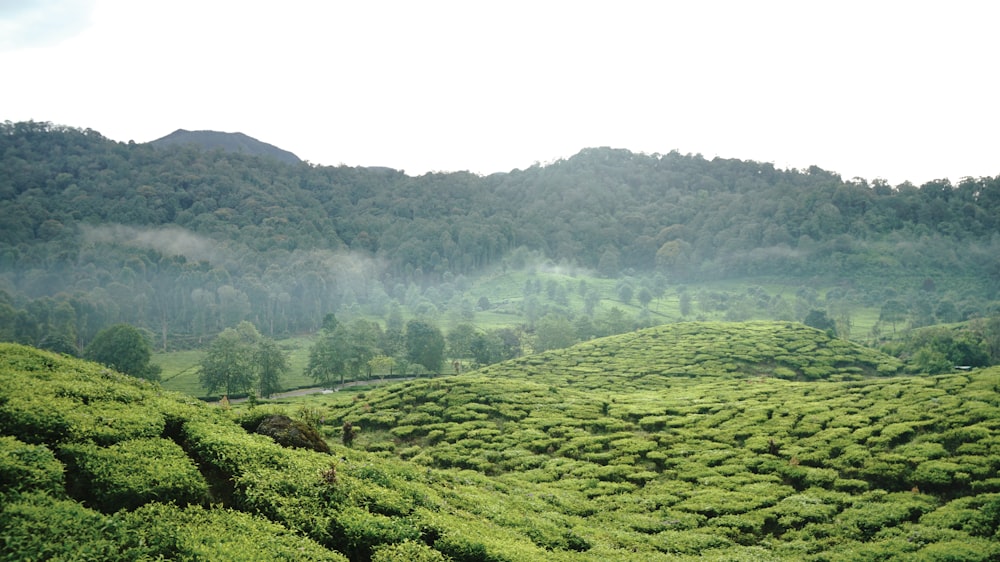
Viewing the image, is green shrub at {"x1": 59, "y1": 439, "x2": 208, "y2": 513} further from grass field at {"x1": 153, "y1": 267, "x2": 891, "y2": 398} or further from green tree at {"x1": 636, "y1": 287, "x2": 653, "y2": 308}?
green tree at {"x1": 636, "y1": 287, "x2": 653, "y2": 308}

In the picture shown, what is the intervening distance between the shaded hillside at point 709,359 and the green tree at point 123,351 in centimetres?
5130

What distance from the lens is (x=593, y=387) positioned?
50.7m

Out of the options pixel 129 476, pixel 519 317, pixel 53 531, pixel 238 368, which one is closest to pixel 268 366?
pixel 238 368

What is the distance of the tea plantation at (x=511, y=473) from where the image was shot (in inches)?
396

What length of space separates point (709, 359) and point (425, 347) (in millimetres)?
58632

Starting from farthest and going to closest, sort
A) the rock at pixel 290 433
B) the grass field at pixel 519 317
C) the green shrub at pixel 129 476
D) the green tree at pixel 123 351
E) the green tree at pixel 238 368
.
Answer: the grass field at pixel 519 317
the green tree at pixel 238 368
the green tree at pixel 123 351
the rock at pixel 290 433
the green shrub at pixel 129 476

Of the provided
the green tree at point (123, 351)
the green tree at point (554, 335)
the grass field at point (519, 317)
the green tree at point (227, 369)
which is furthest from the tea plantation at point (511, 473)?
the grass field at point (519, 317)

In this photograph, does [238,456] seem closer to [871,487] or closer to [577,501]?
[577,501]

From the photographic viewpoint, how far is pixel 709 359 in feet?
186

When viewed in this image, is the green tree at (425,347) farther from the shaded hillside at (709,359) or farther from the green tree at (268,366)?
the shaded hillside at (709,359)

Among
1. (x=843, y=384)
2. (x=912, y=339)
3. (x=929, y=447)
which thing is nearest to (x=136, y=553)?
(x=929, y=447)

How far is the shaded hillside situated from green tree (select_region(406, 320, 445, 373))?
38339mm

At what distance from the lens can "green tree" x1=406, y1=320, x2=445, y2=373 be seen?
103 m

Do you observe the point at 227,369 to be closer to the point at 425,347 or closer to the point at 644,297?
the point at 425,347
